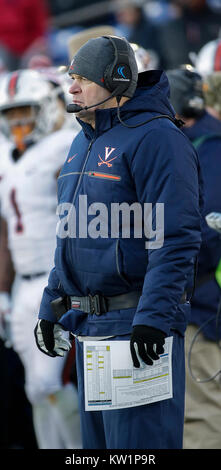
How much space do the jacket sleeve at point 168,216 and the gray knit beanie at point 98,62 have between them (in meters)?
0.27

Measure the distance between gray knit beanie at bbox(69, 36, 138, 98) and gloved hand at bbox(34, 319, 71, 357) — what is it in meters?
0.91

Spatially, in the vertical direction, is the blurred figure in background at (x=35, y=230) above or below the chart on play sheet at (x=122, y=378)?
below

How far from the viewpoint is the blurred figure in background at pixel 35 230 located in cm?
515

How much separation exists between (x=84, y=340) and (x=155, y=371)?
12.3 inches

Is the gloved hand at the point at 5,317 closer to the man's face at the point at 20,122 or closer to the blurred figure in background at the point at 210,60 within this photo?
the man's face at the point at 20,122

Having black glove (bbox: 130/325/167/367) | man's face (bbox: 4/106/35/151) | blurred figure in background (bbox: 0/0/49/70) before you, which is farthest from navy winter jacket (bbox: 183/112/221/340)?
blurred figure in background (bbox: 0/0/49/70)

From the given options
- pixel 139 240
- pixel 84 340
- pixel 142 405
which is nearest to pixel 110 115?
pixel 139 240

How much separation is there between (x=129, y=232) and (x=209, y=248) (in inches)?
43.4

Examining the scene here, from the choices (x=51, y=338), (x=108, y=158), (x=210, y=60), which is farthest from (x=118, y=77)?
(x=210, y=60)

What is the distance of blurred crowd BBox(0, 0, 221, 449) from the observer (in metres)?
5.73

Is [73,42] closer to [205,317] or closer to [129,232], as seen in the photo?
[205,317]

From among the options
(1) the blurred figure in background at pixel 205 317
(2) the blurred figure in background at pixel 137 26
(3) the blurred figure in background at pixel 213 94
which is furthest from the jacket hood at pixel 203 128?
(2) the blurred figure in background at pixel 137 26

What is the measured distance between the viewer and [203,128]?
14.3 ft

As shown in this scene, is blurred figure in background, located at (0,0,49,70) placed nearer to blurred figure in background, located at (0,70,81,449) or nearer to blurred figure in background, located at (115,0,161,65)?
blurred figure in background, located at (115,0,161,65)
